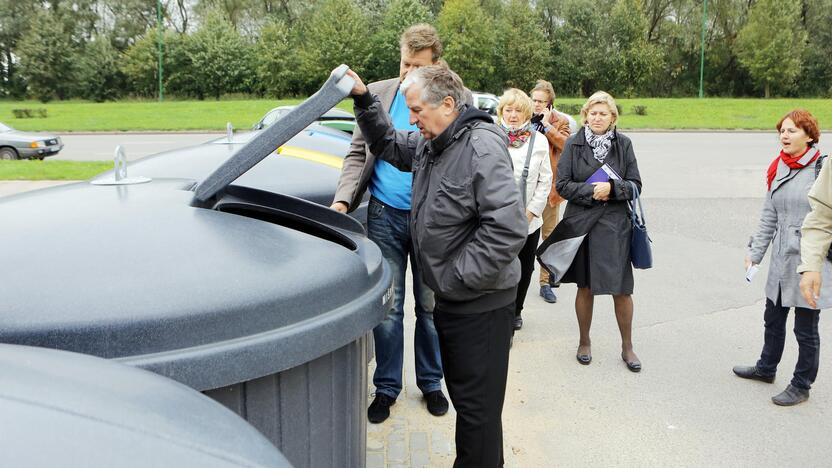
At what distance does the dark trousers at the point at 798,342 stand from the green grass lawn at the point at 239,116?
20664mm

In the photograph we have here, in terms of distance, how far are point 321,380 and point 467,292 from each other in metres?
0.80

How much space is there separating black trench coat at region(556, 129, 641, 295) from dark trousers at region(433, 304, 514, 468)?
1.64 meters

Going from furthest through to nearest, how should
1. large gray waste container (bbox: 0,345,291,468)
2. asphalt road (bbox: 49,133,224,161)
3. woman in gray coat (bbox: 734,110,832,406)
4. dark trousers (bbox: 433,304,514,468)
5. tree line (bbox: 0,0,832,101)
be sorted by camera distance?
1. tree line (bbox: 0,0,832,101)
2. asphalt road (bbox: 49,133,224,161)
3. woman in gray coat (bbox: 734,110,832,406)
4. dark trousers (bbox: 433,304,514,468)
5. large gray waste container (bbox: 0,345,291,468)

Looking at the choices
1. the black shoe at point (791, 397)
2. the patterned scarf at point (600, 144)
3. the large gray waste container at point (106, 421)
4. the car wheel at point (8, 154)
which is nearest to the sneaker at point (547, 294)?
the patterned scarf at point (600, 144)

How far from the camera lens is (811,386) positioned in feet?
13.0

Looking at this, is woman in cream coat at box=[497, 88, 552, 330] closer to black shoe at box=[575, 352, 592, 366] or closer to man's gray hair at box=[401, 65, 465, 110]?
black shoe at box=[575, 352, 592, 366]

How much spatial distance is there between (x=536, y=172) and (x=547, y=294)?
1.45 m

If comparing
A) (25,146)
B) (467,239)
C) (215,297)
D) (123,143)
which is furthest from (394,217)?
(123,143)

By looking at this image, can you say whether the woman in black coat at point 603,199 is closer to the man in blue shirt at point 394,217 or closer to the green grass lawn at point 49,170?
the man in blue shirt at point 394,217

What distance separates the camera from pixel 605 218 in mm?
4227

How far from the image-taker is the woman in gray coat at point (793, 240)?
3.73 meters

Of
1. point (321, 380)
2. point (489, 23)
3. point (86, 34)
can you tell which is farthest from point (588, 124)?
point (86, 34)

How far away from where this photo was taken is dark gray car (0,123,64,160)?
15.2 m

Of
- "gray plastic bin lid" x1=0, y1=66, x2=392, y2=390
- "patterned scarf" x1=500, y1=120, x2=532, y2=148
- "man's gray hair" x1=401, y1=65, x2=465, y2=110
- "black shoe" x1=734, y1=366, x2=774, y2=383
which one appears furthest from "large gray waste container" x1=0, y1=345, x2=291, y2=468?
"black shoe" x1=734, y1=366, x2=774, y2=383
